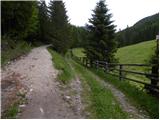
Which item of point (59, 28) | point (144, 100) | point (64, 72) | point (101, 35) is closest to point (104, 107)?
point (144, 100)

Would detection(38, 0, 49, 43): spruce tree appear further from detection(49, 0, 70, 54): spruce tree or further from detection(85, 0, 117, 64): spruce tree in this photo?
detection(85, 0, 117, 64): spruce tree

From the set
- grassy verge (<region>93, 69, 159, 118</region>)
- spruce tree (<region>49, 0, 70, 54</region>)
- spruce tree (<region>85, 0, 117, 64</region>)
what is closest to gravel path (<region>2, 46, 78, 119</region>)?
grassy verge (<region>93, 69, 159, 118</region>)

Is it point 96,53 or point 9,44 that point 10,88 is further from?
point 96,53

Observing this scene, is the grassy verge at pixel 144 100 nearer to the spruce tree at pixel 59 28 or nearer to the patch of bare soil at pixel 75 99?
the patch of bare soil at pixel 75 99

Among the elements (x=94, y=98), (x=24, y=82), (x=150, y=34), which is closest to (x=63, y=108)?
(x=94, y=98)

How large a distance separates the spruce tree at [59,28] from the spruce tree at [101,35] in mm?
14954

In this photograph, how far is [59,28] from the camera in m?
46.8

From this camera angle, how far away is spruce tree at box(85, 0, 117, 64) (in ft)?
102

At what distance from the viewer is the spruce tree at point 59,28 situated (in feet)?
153

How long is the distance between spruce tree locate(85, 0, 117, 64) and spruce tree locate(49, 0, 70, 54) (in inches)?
589

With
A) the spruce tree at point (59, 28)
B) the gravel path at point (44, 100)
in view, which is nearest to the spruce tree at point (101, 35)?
the spruce tree at point (59, 28)

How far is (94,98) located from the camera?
33.4ft

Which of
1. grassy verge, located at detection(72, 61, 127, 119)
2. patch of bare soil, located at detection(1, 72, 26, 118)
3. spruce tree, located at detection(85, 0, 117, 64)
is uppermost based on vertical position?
spruce tree, located at detection(85, 0, 117, 64)

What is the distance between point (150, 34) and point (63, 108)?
114808 millimetres
